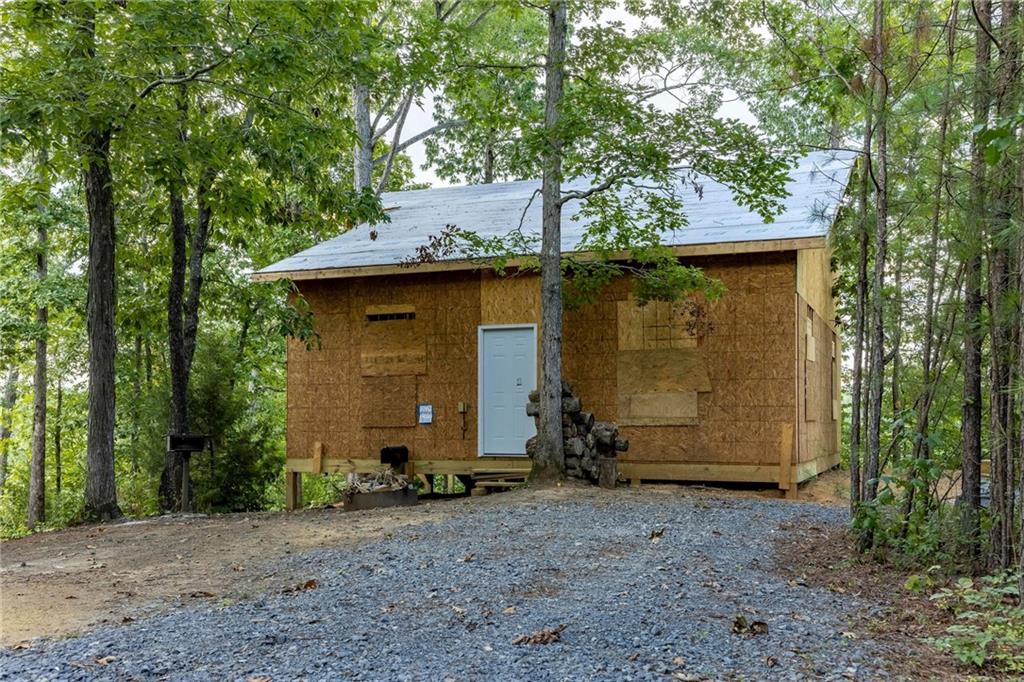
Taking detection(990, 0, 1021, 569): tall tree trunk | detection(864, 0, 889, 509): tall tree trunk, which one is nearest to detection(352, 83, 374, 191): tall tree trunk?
detection(864, 0, 889, 509): tall tree trunk

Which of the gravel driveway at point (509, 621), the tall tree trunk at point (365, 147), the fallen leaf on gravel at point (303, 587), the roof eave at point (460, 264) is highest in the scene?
the tall tree trunk at point (365, 147)

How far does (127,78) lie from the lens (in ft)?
28.6

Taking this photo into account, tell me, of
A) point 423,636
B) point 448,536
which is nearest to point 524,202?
point 448,536

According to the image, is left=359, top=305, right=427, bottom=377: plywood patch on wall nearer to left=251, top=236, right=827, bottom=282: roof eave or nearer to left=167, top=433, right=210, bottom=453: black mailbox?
left=251, top=236, right=827, bottom=282: roof eave

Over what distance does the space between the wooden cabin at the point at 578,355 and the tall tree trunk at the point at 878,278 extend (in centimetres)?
392

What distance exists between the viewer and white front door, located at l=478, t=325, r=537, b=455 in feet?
39.2

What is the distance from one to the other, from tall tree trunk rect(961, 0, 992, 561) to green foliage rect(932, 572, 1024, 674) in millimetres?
616

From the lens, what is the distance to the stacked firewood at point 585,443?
10289 millimetres

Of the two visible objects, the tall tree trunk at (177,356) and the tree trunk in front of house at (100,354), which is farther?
the tall tree trunk at (177,356)

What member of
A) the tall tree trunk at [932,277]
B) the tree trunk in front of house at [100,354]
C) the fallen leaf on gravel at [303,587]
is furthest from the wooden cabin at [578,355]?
the fallen leaf on gravel at [303,587]

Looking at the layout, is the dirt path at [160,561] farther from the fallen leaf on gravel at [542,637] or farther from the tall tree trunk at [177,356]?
the tall tree trunk at [177,356]

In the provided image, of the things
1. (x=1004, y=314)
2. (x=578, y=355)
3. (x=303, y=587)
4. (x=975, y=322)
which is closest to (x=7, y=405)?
(x=578, y=355)

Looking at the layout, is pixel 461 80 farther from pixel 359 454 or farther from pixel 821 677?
pixel 821 677

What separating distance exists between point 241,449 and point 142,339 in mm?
6657
